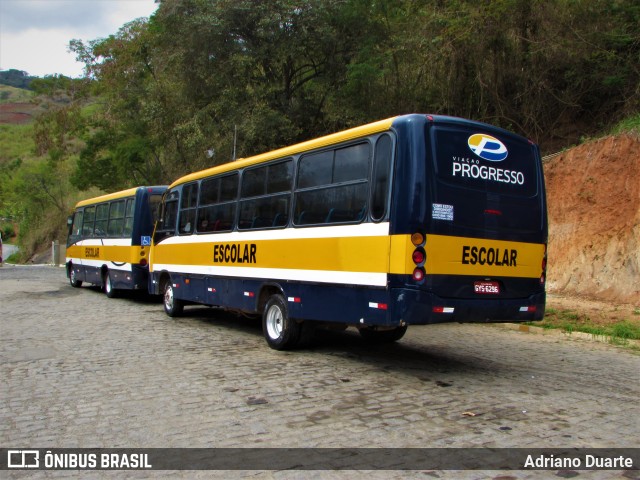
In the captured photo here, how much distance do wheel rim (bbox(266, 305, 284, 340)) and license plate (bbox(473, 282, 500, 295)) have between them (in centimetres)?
308

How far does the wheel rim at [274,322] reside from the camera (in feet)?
29.5

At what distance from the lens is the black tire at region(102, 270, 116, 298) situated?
1725cm

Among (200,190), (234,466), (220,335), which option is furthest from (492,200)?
(200,190)

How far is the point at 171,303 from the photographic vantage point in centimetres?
1305

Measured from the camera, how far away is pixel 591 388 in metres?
6.94

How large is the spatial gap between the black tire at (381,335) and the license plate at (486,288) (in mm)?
2405

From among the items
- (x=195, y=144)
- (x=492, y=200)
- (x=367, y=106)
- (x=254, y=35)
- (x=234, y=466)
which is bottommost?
(x=234, y=466)

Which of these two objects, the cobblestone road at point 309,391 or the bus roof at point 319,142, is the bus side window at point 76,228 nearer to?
the cobblestone road at point 309,391

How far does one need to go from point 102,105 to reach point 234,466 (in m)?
32.1

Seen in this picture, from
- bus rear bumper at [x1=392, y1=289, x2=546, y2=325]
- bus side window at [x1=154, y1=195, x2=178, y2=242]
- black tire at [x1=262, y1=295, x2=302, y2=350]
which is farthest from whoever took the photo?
bus side window at [x1=154, y1=195, x2=178, y2=242]

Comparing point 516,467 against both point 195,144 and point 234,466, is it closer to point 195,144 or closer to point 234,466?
point 234,466

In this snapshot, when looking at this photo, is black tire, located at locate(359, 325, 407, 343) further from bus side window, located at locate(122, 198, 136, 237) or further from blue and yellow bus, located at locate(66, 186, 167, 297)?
bus side window, located at locate(122, 198, 136, 237)

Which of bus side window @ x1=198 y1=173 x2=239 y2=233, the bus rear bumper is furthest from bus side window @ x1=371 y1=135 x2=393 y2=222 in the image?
bus side window @ x1=198 y1=173 x2=239 y2=233

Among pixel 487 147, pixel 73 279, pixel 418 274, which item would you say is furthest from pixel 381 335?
pixel 73 279
